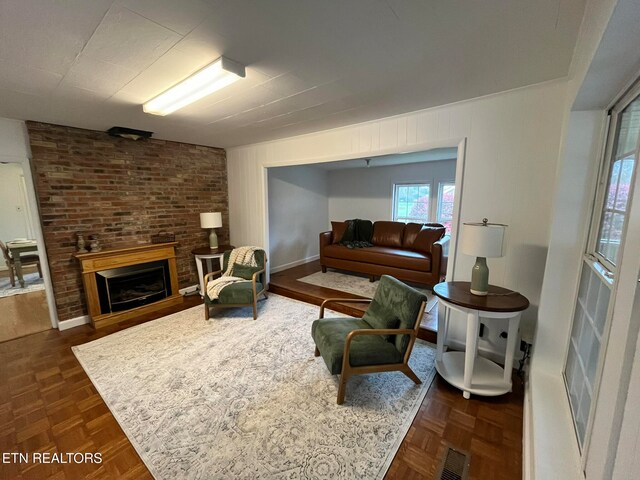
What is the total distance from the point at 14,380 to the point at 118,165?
8.13 feet

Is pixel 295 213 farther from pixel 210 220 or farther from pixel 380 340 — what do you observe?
pixel 380 340

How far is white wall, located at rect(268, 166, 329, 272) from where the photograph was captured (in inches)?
189

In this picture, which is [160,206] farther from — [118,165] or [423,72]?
[423,72]

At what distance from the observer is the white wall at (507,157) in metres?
2.00

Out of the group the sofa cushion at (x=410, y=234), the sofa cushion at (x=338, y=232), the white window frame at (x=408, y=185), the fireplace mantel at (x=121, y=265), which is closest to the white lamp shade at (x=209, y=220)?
the fireplace mantel at (x=121, y=265)

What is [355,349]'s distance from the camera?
6.34ft

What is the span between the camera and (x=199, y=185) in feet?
13.8

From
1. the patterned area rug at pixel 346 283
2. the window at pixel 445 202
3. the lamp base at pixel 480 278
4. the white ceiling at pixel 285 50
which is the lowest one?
the patterned area rug at pixel 346 283

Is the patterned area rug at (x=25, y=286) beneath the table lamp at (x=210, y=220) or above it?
beneath

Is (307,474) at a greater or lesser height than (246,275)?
lesser

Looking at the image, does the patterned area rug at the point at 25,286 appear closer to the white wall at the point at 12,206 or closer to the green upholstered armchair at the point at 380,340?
the white wall at the point at 12,206

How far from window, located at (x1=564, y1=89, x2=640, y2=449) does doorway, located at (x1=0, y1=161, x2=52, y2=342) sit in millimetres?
4693

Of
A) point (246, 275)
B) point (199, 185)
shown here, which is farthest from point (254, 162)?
point (246, 275)

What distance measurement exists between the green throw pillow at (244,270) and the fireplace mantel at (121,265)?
3.02 feet
